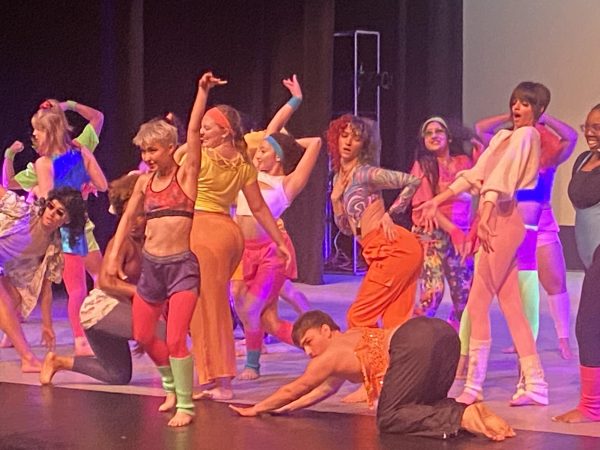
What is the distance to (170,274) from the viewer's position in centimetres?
503

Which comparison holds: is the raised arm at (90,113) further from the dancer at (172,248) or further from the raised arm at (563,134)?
the raised arm at (563,134)

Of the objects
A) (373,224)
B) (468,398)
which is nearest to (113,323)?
(373,224)

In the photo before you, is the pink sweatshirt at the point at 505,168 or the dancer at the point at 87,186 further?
the dancer at the point at 87,186

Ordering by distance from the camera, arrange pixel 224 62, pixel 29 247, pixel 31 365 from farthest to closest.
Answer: pixel 224 62 → pixel 29 247 → pixel 31 365

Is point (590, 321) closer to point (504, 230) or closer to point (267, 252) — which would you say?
point (504, 230)

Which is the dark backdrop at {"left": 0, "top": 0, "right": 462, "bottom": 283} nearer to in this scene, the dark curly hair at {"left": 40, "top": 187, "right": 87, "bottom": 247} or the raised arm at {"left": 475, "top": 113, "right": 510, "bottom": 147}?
the dark curly hair at {"left": 40, "top": 187, "right": 87, "bottom": 247}

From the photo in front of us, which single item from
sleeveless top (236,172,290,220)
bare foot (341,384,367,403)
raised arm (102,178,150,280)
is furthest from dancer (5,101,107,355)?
bare foot (341,384,367,403)

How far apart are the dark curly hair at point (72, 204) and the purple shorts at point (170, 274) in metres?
1.39

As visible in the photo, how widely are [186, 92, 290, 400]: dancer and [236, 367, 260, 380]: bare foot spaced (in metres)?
0.51

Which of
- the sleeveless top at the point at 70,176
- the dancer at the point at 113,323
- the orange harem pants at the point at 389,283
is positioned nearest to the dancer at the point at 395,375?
the orange harem pants at the point at 389,283

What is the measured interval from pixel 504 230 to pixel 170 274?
1.42 m

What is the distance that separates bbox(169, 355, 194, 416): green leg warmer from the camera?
5027 mm

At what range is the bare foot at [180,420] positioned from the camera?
4951 millimetres

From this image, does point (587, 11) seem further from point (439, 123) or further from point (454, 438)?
point (454, 438)
